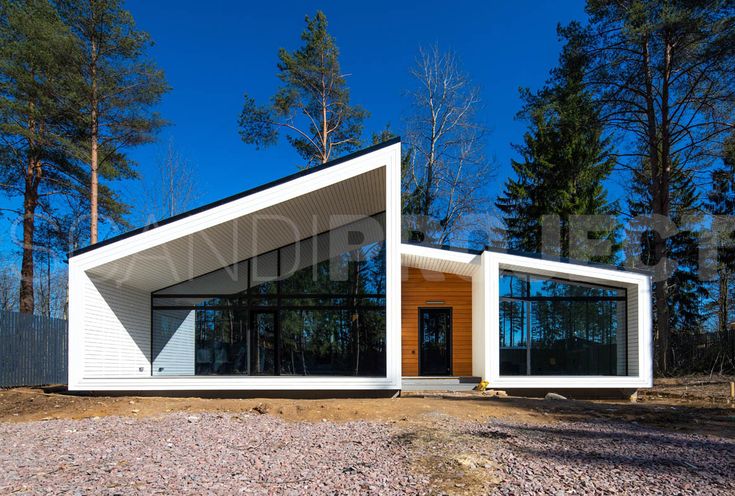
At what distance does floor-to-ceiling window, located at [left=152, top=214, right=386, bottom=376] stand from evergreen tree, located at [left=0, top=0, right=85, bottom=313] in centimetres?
675

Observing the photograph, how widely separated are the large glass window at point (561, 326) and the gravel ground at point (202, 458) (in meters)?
6.26

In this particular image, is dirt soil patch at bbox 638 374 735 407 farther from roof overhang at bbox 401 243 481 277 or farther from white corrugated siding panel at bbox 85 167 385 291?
white corrugated siding panel at bbox 85 167 385 291

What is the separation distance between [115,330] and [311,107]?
12139 mm

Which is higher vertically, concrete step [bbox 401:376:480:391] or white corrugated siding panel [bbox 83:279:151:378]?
white corrugated siding panel [bbox 83:279:151:378]

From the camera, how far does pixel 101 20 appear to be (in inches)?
582

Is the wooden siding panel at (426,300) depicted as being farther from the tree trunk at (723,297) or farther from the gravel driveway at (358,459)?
the tree trunk at (723,297)

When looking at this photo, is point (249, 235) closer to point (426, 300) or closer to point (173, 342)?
point (173, 342)

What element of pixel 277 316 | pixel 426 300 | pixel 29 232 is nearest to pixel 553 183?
pixel 426 300

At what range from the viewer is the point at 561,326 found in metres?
11.6

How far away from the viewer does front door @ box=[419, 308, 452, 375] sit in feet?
42.4

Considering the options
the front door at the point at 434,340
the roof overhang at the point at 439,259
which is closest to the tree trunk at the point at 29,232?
the roof overhang at the point at 439,259

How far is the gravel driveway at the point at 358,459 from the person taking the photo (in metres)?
3.61

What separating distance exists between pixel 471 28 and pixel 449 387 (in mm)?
14198

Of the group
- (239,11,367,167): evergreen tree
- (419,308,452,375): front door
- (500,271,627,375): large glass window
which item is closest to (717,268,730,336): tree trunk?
(500,271,627,375): large glass window
